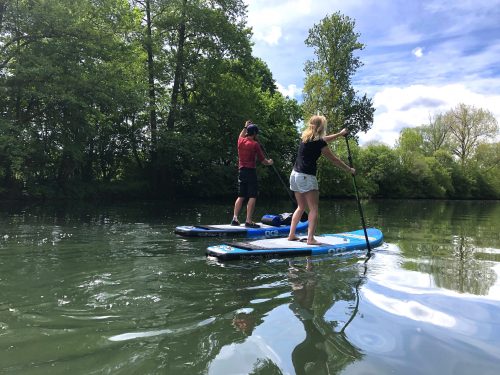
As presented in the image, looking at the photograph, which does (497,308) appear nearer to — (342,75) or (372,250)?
(372,250)

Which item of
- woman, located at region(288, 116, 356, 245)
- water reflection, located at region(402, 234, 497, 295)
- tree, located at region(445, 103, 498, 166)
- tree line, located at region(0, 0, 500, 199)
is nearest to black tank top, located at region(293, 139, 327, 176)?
woman, located at region(288, 116, 356, 245)

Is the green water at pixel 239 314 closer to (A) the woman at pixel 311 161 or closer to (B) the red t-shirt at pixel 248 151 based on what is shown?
(A) the woman at pixel 311 161

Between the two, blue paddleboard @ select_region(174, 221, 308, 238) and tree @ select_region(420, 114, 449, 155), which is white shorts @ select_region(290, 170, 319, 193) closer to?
blue paddleboard @ select_region(174, 221, 308, 238)

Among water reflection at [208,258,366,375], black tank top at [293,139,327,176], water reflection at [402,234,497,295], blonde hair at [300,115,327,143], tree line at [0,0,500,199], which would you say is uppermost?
tree line at [0,0,500,199]

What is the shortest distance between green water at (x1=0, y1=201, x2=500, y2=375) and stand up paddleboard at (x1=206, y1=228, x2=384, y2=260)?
24 centimetres

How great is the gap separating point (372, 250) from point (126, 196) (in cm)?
2201

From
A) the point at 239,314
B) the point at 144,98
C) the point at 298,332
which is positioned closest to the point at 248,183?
the point at 239,314

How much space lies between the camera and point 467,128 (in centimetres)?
6481

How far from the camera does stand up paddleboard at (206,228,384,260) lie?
21.6 feet

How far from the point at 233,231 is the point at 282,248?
2.83m

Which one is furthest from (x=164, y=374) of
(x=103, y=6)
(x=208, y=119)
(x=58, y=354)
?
(x=208, y=119)

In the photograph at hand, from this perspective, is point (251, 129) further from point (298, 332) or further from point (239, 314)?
point (298, 332)

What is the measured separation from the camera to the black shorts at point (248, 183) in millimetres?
10203

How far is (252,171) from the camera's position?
10.3 m
